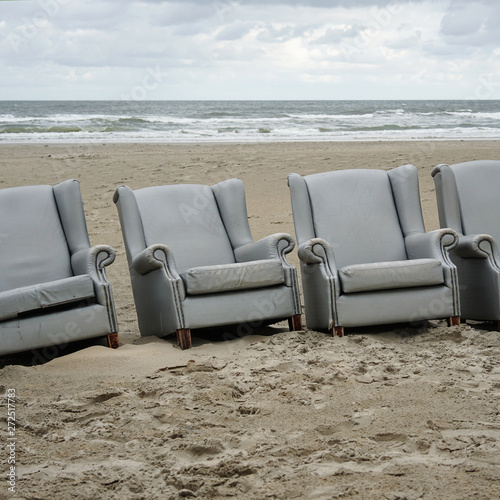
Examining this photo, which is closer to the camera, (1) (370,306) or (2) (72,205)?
(1) (370,306)

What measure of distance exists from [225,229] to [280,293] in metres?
0.82

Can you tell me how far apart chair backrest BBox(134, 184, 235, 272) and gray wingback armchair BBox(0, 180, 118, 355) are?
454 mm

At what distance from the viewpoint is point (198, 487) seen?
207 centimetres

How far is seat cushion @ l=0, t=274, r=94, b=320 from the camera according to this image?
11.1ft

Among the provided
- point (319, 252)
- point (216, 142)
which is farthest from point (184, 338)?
point (216, 142)

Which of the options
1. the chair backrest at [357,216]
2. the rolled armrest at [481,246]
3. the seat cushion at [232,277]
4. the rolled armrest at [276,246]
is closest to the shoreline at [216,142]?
the chair backrest at [357,216]

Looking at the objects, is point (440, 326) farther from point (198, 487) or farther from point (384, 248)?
point (198, 487)

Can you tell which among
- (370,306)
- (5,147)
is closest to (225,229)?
(370,306)

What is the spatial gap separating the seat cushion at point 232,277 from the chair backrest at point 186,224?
0.53 meters

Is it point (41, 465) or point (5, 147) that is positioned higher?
point (5, 147)

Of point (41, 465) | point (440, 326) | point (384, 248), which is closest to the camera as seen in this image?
point (41, 465)

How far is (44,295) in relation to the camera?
3447 millimetres

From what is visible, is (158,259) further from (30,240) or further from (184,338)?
(30,240)

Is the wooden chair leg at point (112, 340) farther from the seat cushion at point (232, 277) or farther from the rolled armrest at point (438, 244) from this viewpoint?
the rolled armrest at point (438, 244)
